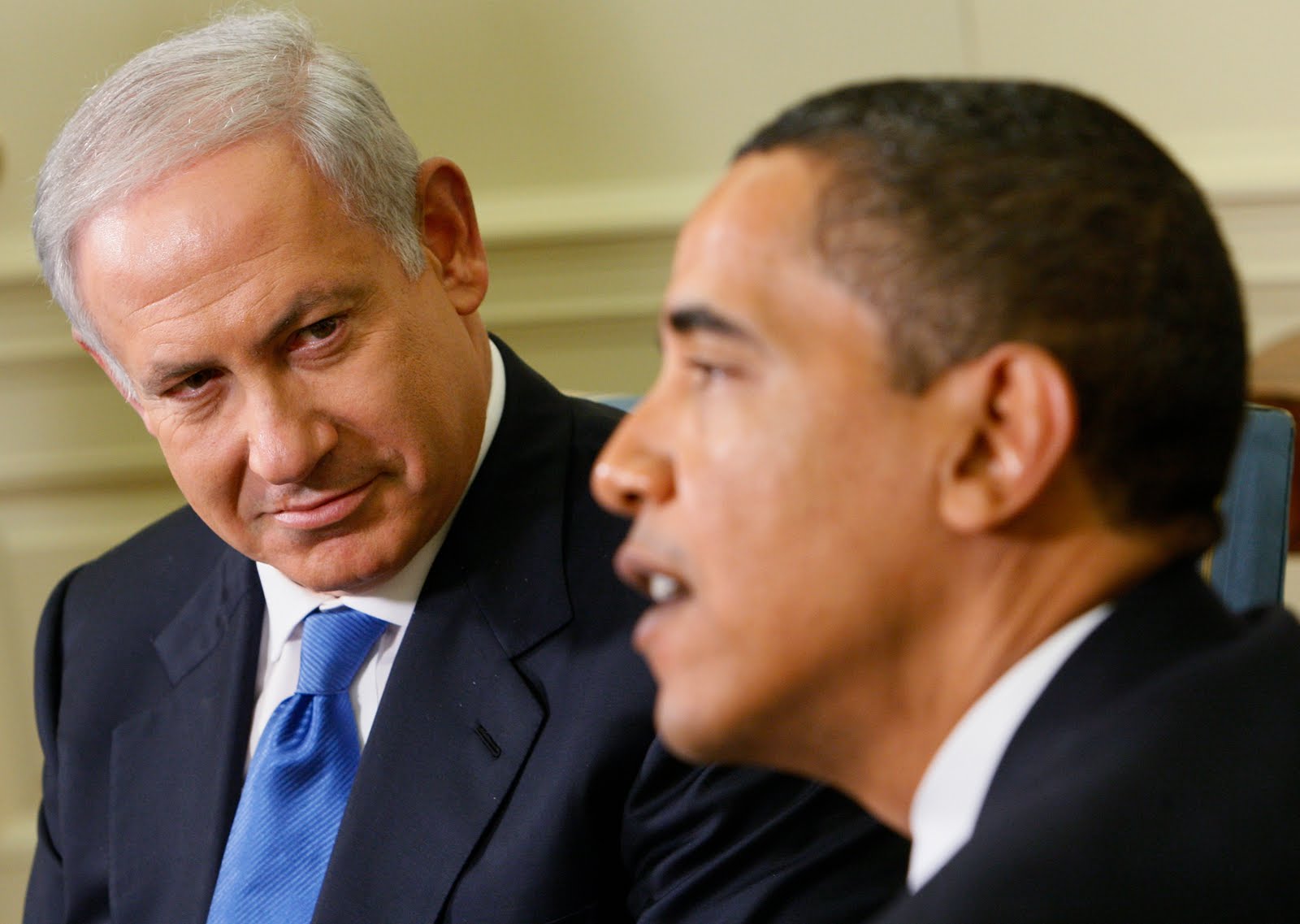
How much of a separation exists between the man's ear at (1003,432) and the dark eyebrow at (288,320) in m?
0.72

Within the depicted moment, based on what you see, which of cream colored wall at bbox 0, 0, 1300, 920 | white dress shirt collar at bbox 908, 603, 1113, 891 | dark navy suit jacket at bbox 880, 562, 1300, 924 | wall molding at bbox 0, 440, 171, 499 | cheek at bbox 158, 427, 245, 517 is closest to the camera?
dark navy suit jacket at bbox 880, 562, 1300, 924

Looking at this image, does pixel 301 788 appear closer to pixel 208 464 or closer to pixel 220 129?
pixel 208 464

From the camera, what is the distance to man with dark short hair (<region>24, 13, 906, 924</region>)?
4.33 ft

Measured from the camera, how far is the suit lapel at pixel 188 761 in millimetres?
1506

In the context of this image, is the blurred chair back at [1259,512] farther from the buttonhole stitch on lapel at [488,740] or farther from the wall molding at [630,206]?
the wall molding at [630,206]

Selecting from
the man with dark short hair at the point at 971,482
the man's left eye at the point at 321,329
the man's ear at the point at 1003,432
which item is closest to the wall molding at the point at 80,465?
the man's left eye at the point at 321,329

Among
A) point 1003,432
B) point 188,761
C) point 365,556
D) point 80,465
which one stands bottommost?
point 80,465

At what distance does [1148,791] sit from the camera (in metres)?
0.74

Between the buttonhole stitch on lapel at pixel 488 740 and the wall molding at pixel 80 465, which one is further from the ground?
the buttonhole stitch on lapel at pixel 488 740

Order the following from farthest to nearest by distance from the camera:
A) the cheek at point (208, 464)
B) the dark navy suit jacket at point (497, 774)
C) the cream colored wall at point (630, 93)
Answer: the cream colored wall at point (630, 93), the cheek at point (208, 464), the dark navy suit jacket at point (497, 774)

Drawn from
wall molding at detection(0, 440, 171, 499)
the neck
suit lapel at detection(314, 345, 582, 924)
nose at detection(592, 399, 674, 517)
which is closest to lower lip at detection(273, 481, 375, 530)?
suit lapel at detection(314, 345, 582, 924)

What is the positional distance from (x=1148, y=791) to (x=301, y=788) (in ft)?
3.06

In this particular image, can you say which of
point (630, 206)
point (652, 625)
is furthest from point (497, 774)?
point (630, 206)

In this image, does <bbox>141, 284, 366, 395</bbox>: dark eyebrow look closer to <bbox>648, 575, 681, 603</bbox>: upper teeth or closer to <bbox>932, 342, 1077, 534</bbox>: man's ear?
<bbox>648, 575, 681, 603</bbox>: upper teeth
